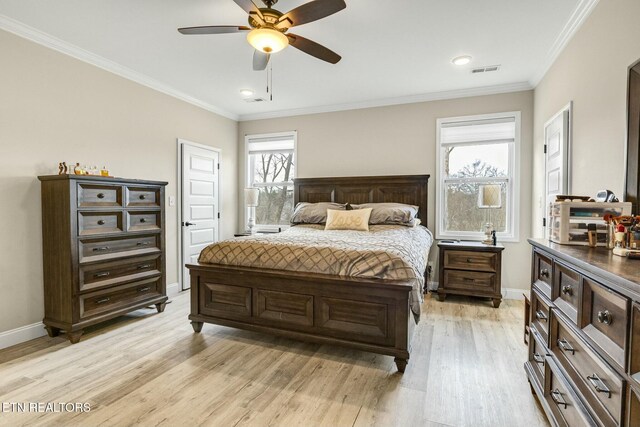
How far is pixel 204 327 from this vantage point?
3.05m

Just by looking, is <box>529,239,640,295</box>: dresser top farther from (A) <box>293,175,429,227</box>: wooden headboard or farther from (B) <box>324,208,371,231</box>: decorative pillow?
(A) <box>293,175,429,227</box>: wooden headboard

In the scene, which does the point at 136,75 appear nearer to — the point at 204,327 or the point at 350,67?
the point at 350,67

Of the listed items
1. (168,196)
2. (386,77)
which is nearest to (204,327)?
(168,196)

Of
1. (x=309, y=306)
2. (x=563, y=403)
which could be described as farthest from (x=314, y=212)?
(x=563, y=403)

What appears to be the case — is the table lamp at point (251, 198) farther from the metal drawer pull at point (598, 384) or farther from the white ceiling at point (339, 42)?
the metal drawer pull at point (598, 384)

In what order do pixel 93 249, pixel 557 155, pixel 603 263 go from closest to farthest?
pixel 603 263
pixel 93 249
pixel 557 155

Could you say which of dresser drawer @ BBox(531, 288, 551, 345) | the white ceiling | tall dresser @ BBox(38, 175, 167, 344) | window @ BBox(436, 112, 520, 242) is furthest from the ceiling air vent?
tall dresser @ BBox(38, 175, 167, 344)

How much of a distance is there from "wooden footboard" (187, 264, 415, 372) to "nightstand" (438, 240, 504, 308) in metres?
1.73

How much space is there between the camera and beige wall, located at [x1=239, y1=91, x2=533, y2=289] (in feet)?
13.1

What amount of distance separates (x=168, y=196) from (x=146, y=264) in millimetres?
1136

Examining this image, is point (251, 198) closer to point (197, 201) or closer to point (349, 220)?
point (197, 201)

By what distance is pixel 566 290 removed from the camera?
141 cm

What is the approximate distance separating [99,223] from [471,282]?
3.99m

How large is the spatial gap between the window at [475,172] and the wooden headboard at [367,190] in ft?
0.89
